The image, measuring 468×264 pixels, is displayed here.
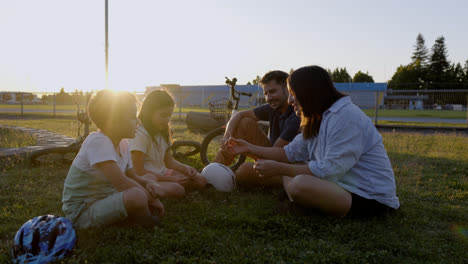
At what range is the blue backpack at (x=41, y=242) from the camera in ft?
8.36

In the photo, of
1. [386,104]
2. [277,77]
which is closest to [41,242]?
[277,77]

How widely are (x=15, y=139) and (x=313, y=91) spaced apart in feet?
24.8

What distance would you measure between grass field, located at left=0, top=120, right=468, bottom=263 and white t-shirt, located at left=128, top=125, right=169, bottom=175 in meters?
0.49

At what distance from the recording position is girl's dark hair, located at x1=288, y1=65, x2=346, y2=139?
3.26 meters

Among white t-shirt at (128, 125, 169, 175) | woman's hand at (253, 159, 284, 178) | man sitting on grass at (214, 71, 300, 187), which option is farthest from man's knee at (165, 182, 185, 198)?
woman's hand at (253, 159, 284, 178)

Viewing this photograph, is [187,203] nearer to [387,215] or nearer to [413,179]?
[387,215]

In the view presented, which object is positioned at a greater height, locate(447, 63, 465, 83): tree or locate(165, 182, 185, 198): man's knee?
locate(447, 63, 465, 83): tree

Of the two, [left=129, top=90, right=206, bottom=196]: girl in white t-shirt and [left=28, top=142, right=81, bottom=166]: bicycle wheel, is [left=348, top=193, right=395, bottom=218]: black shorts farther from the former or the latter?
[left=28, top=142, right=81, bottom=166]: bicycle wheel

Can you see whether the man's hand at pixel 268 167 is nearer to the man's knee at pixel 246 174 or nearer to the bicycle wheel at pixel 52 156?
the man's knee at pixel 246 174

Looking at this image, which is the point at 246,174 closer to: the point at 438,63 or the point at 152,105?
the point at 152,105

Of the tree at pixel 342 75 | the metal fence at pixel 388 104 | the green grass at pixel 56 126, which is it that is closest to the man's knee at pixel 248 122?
the green grass at pixel 56 126

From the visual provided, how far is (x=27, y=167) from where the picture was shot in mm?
5914

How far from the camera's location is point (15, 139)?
8.29m

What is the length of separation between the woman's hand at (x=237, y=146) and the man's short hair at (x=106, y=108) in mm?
1373
